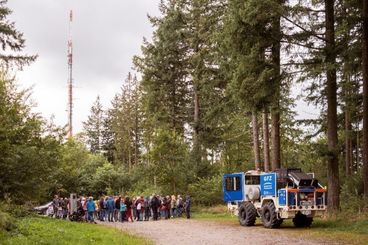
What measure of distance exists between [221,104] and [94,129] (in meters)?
62.6

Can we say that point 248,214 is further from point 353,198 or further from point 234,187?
point 353,198

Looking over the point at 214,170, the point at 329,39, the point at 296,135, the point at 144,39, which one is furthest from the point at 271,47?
the point at 296,135

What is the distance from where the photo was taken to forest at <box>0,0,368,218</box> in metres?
20.7

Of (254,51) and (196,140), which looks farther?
(196,140)

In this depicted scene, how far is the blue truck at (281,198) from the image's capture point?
2033cm

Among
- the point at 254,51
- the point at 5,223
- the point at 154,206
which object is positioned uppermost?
the point at 254,51

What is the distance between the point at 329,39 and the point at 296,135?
28498 millimetres

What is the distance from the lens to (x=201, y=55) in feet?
124

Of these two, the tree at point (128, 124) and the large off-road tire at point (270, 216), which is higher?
the tree at point (128, 124)

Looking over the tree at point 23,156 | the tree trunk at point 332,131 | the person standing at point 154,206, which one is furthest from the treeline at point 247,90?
the tree at point 23,156

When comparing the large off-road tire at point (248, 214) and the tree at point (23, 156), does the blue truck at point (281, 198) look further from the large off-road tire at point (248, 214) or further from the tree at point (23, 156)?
the tree at point (23, 156)

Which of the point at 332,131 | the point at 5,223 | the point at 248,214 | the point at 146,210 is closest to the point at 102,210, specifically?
the point at 146,210

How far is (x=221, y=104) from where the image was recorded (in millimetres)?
31688

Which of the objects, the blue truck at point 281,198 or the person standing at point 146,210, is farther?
the person standing at point 146,210
